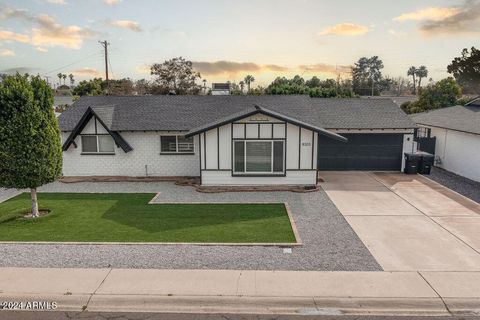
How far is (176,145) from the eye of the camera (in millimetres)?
22094

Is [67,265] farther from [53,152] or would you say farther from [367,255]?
[367,255]

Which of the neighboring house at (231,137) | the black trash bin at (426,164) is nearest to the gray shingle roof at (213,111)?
the neighboring house at (231,137)

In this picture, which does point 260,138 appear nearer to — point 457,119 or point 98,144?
point 98,144

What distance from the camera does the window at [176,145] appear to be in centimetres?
2208

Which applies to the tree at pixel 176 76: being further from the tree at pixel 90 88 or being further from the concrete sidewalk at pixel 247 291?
the concrete sidewalk at pixel 247 291

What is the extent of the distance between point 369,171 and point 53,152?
1755cm

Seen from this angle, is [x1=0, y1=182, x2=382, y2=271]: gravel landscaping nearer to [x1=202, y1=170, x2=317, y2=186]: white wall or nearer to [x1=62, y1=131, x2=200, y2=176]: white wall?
[x1=202, y1=170, x2=317, y2=186]: white wall

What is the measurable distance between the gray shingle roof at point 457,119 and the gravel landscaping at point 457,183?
108 inches

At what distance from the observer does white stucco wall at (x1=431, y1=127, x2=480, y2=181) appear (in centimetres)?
2110

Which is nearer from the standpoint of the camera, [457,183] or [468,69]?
[457,183]

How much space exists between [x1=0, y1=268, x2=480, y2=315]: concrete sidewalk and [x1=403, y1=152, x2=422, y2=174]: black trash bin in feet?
42.9

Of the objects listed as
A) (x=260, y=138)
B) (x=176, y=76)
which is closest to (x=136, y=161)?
(x=260, y=138)

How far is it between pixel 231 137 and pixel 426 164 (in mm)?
11992

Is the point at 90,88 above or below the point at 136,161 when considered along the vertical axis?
above
